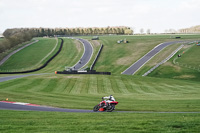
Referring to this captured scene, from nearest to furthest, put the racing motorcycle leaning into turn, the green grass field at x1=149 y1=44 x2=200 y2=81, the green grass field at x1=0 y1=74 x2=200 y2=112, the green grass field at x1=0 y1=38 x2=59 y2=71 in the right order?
the racing motorcycle leaning into turn
the green grass field at x1=0 y1=74 x2=200 y2=112
the green grass field at x1=149 y1=44 x2=200 y2=81
the green grass field at x1=0 y1=38 x2=59 y2=71

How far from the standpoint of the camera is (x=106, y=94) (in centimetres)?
3969

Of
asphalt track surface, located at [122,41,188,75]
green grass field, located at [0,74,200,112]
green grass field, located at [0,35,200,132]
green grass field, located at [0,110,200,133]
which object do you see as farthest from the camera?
asphalt track surface, located at [122,41,188,75]

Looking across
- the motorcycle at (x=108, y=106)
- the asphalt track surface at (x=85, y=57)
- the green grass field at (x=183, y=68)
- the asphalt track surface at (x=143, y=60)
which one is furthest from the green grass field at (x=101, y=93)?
the asphalt track surface at (x=85, y=57)

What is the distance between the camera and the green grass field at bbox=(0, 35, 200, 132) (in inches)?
634

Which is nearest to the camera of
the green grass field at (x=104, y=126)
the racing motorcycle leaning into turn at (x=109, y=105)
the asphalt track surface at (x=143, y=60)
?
the green grass field at (x=104, y=126)

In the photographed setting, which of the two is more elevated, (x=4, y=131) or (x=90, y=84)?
(x=4, y=131)

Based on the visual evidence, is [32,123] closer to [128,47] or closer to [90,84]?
[90,84]

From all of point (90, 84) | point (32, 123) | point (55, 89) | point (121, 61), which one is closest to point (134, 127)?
point (32, 123)

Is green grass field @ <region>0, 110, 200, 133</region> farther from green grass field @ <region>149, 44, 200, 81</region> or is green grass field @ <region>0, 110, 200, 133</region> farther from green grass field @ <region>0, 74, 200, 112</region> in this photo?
green grass field @ <region>149, 44, 200, 81</region>

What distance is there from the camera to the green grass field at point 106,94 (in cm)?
1611

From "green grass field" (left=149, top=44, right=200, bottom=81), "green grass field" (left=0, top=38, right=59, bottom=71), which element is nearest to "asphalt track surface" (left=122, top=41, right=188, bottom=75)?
"green grass field" (left=149, top=44, right=200, bottom=81)

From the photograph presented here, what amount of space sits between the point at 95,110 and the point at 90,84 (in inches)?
1032

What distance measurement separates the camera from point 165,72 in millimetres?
72000

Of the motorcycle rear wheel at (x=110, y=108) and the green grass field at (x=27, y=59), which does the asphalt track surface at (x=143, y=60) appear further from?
the motorcycle rear wheel at (x=110, y=108)
